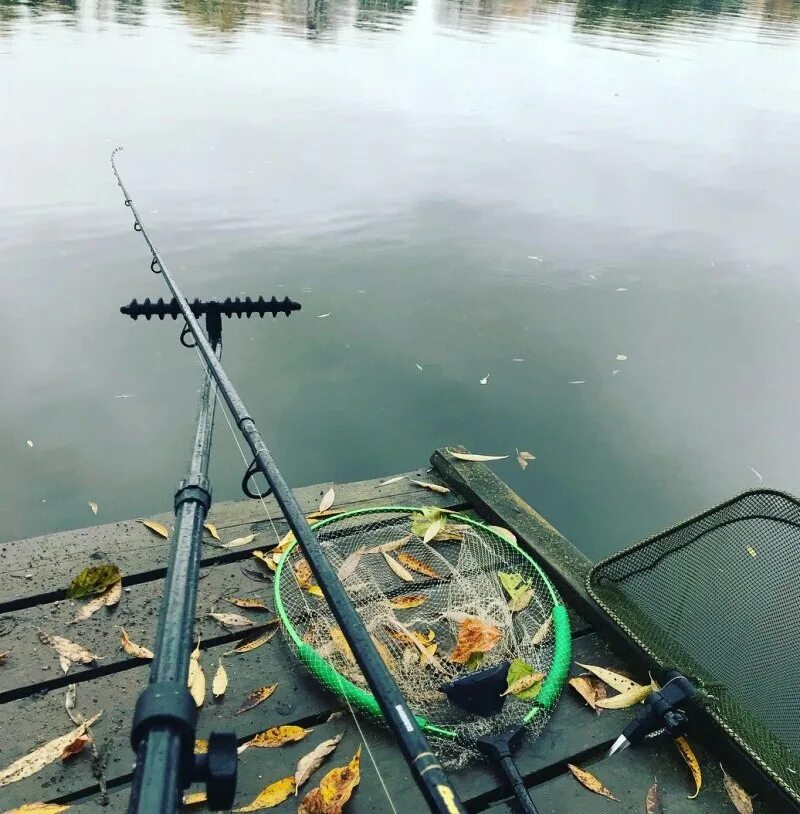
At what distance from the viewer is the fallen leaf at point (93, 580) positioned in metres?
2.78

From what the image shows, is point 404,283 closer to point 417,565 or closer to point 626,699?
point 417,565

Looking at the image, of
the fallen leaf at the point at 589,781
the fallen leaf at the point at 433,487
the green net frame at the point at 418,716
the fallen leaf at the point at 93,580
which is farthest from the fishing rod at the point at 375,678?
the fallen leaf at the point at 433,487

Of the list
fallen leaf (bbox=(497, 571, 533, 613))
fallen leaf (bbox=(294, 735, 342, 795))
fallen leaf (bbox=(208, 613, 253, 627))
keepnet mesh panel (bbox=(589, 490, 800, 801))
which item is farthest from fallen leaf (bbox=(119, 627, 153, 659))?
keepnet mesh panel (bbox=(589, 490, 800, 801))

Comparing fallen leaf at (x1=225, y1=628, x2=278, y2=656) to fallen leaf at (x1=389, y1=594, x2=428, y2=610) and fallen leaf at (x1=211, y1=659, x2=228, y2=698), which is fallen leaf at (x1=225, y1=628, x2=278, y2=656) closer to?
fallen leaf at (x1=211, y1=659, x2=228, y2=698)

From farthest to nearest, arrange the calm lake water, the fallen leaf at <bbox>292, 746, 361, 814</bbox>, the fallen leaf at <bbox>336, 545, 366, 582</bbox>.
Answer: the calm lake water < the fallen leaf at <bbox>336, 545, 366, 582</bbox> < the fallen leaf at <bbox>292, 746, 361, 814</bbox>

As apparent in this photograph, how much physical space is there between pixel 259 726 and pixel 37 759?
69cm

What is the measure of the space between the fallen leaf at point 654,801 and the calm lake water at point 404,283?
2375mm

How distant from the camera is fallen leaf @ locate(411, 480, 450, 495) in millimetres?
3721

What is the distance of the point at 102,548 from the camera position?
120 inches

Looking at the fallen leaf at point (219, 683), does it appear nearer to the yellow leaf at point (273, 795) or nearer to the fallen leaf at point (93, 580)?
the yellow leaf at point (273, 795)

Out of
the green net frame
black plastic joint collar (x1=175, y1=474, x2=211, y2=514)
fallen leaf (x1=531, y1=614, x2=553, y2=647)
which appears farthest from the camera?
fallen leaf (x1=531, y1=614, x2=553, y2=647)

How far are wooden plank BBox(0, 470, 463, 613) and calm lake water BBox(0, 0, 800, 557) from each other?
1.36 m

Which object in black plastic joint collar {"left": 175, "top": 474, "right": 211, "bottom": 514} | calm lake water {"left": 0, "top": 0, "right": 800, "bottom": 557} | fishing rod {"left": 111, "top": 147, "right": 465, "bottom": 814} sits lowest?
calm lake water {"left": 0, "top": 0, "right": 800, "bottom": 557}

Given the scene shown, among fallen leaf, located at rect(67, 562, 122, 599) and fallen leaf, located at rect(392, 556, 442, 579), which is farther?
fallen leaf, located at rect(392, 556, 442, 579)
